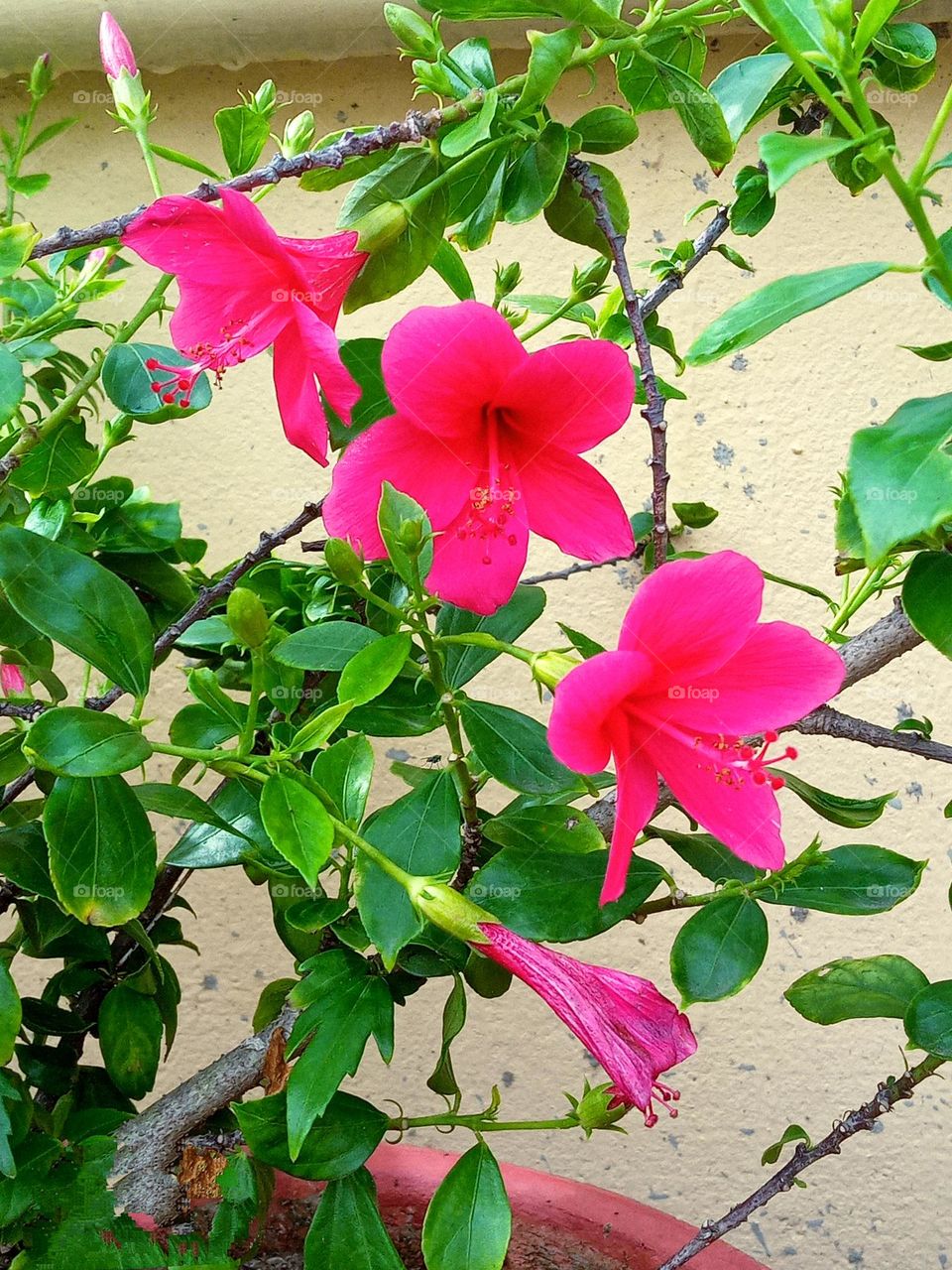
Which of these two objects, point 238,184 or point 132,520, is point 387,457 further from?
point 132,520

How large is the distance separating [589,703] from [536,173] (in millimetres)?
253

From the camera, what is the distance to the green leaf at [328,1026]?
0.47 metres

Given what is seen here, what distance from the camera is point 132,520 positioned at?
688 mm

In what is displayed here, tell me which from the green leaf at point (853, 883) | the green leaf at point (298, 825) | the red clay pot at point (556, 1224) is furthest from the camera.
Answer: the red clay pot at point (556, 1224)

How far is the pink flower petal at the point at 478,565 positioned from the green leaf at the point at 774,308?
0.38ft

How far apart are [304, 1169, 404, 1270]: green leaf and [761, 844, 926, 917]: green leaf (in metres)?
0.25

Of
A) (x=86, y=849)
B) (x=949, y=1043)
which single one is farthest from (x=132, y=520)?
(x=949, y=1043)

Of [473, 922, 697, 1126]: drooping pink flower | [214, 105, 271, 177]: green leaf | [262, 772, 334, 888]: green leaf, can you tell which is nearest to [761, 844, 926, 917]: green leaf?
[473, 922, 697, 1126]: drooping pink flower

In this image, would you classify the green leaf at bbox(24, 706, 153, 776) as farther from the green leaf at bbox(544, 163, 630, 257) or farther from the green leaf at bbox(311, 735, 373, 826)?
the green leaf at bbox(544, 163, 630, 257)

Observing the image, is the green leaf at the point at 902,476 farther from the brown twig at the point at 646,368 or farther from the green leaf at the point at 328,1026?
the green leaf at the point at 328,1026

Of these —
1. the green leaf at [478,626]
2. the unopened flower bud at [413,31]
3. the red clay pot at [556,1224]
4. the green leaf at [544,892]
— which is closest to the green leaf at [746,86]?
the unopened flower bud at [413,31]

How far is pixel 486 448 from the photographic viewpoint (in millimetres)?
486

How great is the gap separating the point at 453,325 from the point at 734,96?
0.19m

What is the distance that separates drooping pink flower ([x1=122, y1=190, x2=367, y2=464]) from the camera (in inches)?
16.9
